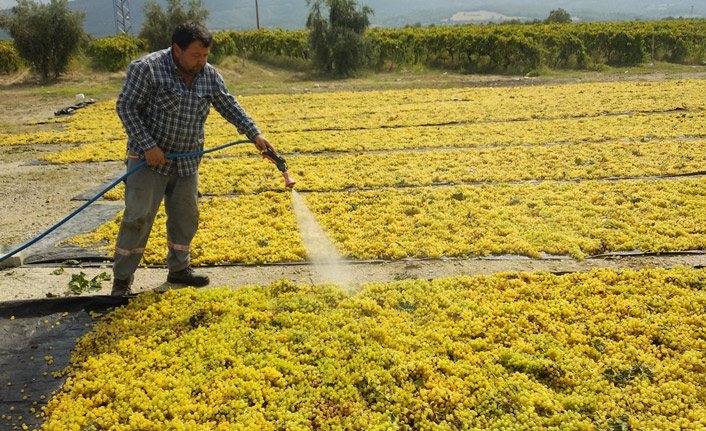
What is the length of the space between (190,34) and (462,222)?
4.81 metres

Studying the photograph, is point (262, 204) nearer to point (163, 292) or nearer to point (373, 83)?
point (163, 292)

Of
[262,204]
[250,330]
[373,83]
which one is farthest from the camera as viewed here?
[373,83]

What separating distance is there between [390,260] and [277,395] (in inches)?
117

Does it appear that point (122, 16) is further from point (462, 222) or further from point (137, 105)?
point (137, 105)

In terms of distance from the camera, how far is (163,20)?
112 ft

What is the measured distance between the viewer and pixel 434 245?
7043 millimetres

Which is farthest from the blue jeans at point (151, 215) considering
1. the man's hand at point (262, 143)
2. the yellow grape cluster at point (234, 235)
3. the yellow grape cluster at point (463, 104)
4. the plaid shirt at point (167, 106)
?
the yellow grape cluster at point (463, 104)

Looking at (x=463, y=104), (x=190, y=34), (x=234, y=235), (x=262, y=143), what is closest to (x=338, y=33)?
(x=463, y=104)

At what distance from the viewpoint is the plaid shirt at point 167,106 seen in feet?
16.1

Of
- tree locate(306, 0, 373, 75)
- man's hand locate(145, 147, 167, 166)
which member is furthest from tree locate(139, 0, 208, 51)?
man's hand locate(145, 147, 167, 166)

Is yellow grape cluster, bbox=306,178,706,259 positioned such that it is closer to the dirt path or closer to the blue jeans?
the dirt path

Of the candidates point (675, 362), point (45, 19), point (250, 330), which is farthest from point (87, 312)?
point (45, 19)

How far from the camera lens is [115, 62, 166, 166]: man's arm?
489 cm

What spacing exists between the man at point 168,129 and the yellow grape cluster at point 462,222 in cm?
123
